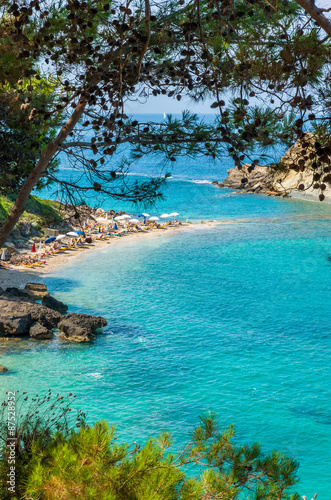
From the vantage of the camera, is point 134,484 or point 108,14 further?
point 108,14

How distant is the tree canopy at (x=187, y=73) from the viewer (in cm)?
557

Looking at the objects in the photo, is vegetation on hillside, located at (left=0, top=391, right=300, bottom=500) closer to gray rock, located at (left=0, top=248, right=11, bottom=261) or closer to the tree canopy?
the tree canopy

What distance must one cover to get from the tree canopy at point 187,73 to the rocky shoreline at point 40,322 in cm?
1239

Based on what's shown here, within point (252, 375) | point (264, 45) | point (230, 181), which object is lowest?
point (252, 375)

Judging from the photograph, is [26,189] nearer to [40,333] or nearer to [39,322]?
[40,333]

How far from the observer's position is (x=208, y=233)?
137 ft

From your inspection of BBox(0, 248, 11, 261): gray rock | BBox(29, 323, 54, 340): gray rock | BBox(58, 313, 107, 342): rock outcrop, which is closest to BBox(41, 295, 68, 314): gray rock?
BBox(58, 313, 107, 342): rock outcrop

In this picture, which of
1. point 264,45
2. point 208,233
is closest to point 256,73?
point 264,45

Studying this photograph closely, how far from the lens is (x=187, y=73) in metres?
6.68

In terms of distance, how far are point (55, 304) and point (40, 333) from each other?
3.33 m

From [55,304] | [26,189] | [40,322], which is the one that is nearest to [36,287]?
[55,304]

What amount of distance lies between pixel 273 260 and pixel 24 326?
749 inches

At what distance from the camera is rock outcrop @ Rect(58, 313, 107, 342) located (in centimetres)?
1962

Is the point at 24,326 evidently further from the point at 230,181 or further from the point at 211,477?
the point at 230,181
